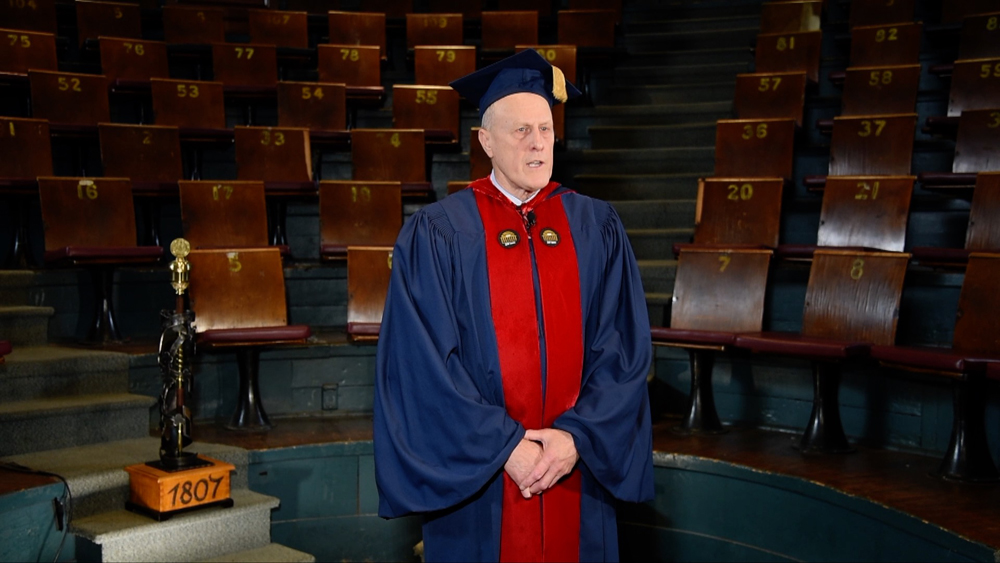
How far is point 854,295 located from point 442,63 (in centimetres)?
295

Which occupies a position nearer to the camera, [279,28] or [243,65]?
[243,65]

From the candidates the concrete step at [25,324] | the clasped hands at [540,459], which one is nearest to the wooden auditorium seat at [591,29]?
the concrete step at [25,324]

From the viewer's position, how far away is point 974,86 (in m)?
4.08

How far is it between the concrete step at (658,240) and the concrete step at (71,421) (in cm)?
215

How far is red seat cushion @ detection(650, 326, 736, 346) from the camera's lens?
3154 millimetres

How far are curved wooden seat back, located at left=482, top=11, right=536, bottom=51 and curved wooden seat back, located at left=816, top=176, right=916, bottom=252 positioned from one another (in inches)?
101

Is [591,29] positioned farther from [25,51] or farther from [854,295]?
[25,51]

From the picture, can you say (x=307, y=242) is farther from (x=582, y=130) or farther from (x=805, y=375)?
(x=805, y=375)

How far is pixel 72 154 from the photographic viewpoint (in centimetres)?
455

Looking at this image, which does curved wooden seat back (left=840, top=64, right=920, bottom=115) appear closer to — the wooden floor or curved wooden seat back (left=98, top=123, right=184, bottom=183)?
the wooden floor

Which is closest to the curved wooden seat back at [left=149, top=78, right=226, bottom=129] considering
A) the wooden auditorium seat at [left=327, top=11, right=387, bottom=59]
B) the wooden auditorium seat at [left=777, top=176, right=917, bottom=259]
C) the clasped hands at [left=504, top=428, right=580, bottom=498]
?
the wooden auditorium seat at [left=327, top=11, right=387, bottom=59]

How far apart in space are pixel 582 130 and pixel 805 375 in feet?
7.49

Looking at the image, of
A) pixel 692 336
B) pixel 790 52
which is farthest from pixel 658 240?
pixel 790 52

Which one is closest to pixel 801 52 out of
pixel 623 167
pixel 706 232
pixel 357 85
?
pixel 623 167
